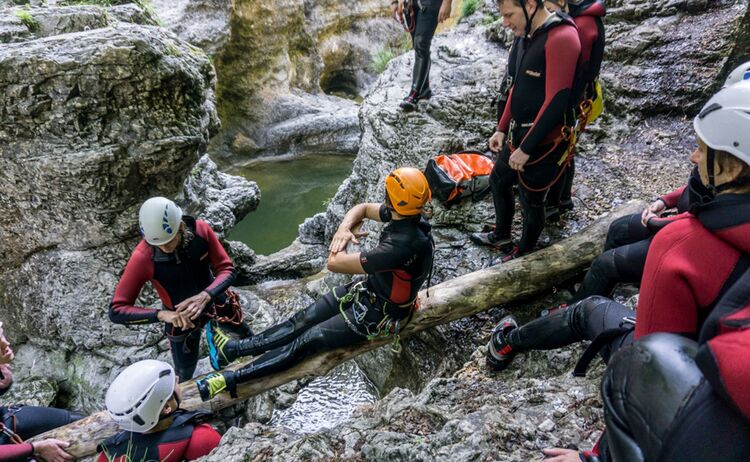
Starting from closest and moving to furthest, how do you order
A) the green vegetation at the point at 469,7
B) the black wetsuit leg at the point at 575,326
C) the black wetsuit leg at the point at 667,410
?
the black wetsuit leg at the point at 667,410
the black wetsuit leg at the point at 575,326
the green vegetation at the point at 469,7

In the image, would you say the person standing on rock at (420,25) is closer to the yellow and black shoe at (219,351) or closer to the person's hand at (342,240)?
the person's hand at (342,240)

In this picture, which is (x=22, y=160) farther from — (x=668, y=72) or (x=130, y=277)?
(x=668, y=72)

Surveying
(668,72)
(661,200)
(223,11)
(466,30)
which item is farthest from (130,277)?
(223,11)

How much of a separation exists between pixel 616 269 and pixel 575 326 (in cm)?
65

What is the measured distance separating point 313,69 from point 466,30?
9905mm

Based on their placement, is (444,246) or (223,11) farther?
(223,11)

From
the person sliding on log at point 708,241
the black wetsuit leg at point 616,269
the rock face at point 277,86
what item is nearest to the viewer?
the person sliding on log at point 708,241

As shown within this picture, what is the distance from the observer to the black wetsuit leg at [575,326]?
2.69 m

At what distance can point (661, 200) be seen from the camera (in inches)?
134

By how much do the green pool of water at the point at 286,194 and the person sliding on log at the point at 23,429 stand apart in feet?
27.9

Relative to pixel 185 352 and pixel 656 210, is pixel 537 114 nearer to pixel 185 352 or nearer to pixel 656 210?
pixel 656 210

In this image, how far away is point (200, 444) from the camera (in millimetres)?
3230

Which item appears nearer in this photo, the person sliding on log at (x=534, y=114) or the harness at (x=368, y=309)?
the person sliding on log at (x=534, y=114)

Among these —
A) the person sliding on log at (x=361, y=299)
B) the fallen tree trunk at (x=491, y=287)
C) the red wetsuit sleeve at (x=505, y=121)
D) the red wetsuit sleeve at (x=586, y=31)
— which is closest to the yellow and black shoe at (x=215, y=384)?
the person sliding on log at (x=361, y=299)
